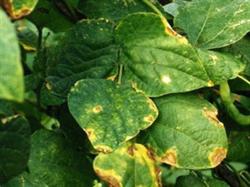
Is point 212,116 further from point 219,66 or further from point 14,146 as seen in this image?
point 14,146

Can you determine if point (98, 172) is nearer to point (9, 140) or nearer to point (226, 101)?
point (9, 140)

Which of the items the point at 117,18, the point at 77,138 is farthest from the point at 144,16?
the point at 77,138

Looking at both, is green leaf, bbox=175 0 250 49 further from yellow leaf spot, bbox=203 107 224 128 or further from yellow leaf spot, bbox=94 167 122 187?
yellow leaf spot, bbox=94 167 122 187

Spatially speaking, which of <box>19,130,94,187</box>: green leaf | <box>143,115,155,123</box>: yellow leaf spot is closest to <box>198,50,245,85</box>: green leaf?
<box>143,115,155,123</box>: yellow leaf spot

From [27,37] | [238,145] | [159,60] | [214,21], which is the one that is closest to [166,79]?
[159,60]

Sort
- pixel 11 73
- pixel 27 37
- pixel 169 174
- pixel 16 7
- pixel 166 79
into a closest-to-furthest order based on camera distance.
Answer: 1. pixel 11 73
2. pixel 16 7
3. pixel 166 79
4. pixel 27 37
5. pixel 169 174

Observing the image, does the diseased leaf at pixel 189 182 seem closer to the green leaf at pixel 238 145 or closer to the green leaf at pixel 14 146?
the green leaf at pixel 238 145

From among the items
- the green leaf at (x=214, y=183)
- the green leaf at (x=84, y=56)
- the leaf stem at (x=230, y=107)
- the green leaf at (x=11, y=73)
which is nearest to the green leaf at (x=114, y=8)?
the green leaf at (x=84, y=56)
